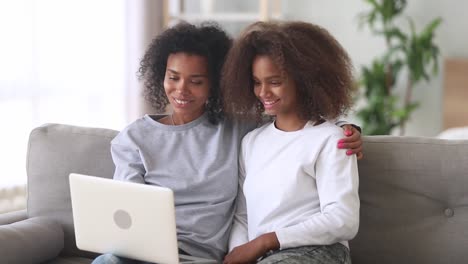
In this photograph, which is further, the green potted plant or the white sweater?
the green potted plant

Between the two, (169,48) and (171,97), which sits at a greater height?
(169,48)

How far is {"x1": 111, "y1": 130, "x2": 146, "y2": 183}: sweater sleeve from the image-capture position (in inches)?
76.5

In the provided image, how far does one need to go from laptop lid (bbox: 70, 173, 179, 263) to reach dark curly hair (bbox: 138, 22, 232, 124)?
459 millimetres

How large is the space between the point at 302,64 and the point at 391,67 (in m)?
2.50

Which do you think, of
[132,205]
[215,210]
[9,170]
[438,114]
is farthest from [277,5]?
[132,205]

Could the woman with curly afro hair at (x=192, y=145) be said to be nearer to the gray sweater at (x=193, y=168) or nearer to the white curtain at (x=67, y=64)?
the gray sweater at (x=193, y=168)

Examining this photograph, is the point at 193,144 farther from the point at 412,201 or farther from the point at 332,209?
the point at 412,201

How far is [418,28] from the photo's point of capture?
433cm

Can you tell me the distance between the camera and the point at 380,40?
14.5ft

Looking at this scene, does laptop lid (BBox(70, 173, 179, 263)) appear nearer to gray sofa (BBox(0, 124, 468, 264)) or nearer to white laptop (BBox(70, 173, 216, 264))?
white laptop (BBox(70, 173, 216, 264))

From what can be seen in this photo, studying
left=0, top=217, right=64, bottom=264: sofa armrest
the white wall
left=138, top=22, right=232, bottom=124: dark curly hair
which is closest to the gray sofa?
left=0, top=217, right=64, bottom=264: sofa armrest

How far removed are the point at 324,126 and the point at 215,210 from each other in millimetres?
361

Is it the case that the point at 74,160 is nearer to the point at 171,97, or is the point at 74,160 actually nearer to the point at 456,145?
the point at 171,97

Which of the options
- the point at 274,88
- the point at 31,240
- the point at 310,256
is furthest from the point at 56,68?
the point at 310,256
